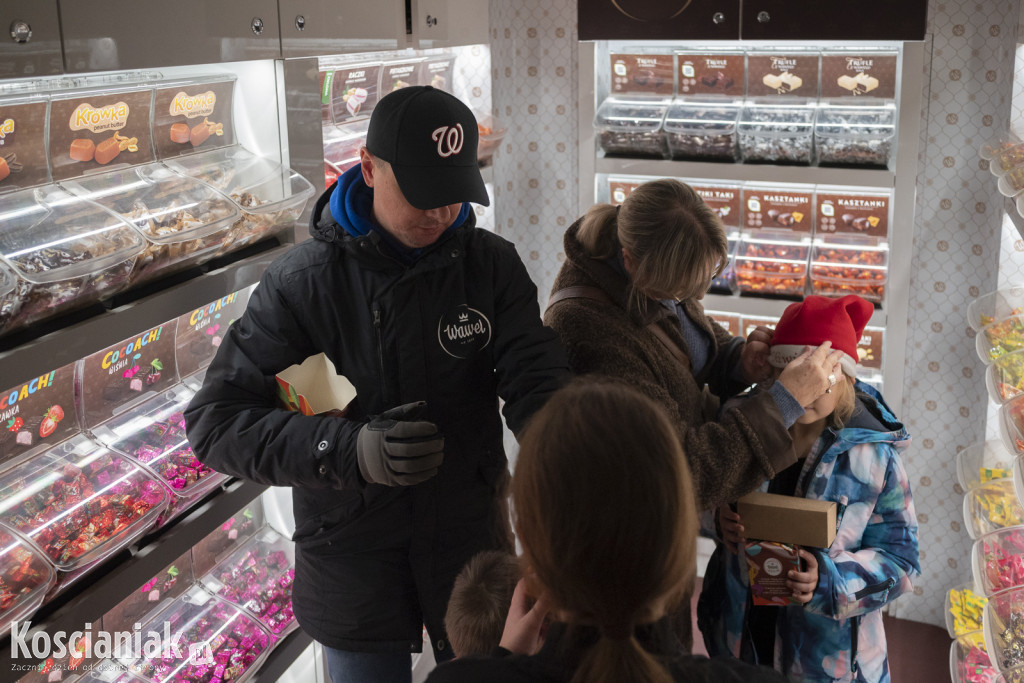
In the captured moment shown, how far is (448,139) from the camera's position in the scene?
177cm

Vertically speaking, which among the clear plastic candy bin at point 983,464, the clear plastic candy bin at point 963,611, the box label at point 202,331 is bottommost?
the clear plastic candy bin at point 963,611

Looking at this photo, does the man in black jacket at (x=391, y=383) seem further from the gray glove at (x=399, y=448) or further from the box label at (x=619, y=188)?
the box label at (x=619, y=188)

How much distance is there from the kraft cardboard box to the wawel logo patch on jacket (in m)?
0.70

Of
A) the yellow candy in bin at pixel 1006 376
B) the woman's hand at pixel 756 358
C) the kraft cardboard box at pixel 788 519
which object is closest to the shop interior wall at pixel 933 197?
the yellow candy in bin at pixel 1006 376

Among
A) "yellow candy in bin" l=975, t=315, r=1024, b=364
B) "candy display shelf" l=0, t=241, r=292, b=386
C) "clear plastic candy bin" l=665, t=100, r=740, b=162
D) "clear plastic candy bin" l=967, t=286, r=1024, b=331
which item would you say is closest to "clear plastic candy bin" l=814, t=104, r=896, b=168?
"clear plastic candy bin" l=665, t=100, r=740, b=162

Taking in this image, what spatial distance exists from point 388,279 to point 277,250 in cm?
54

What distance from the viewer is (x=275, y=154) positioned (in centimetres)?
234

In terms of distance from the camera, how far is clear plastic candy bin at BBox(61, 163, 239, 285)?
187 cm

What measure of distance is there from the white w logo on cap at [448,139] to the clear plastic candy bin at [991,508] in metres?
1.64

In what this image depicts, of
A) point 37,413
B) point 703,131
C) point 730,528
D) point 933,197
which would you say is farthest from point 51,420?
point 933,197

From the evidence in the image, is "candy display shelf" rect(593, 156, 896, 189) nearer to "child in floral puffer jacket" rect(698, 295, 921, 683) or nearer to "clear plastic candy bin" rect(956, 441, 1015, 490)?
"clear plastic candy bin" rect(956, 441, 1015, 490)

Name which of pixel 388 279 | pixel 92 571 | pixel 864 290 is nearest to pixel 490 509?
pixel 388 279

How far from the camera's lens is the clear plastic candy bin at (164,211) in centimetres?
187

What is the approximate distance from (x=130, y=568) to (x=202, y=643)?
0.50 metres
